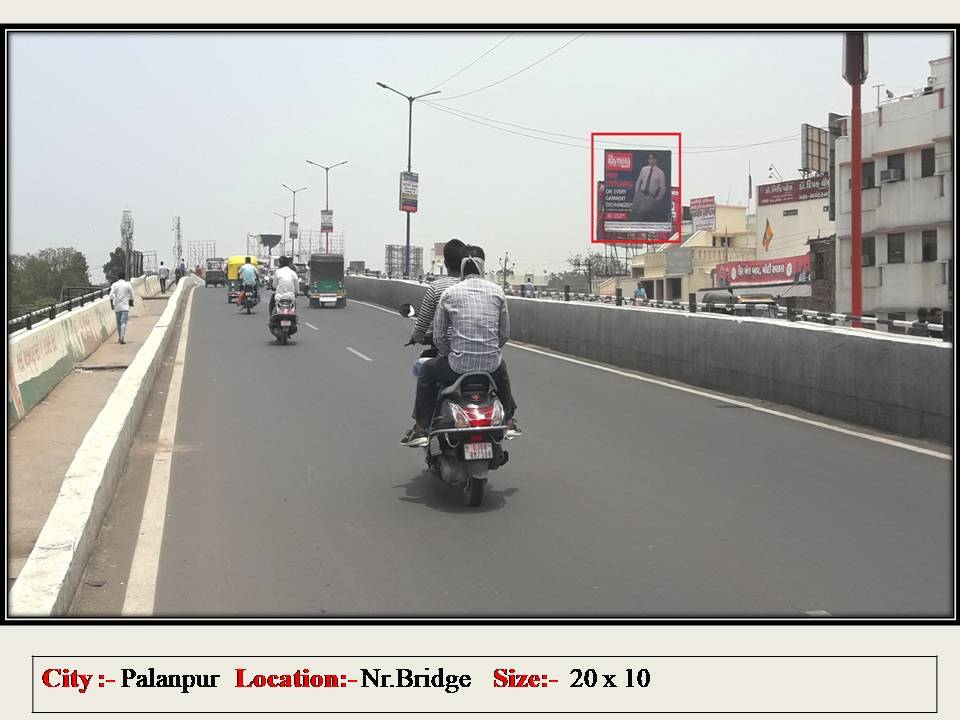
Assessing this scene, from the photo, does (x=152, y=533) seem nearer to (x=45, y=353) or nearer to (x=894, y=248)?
(x=45, y=353)

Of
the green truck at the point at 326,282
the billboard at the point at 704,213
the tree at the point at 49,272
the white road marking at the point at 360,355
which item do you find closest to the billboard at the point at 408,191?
the green truck at the point at 326,282

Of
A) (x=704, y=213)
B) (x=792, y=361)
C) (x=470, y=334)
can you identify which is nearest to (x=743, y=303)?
(x=792, y=361)

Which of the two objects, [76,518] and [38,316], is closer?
[76,518]

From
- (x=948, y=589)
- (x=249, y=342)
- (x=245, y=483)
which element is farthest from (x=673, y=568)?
(x=249, y=342)

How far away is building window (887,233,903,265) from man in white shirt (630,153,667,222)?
1065 inches

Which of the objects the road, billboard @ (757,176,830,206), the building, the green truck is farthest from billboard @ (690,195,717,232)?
the road

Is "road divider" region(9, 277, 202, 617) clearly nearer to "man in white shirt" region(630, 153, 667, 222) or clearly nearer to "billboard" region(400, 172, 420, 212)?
"billboard" region(400, 172, 420, 212)

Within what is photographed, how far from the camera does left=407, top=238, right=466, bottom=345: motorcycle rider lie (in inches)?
311

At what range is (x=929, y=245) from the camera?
4178 centimetres

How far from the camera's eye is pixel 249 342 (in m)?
23.3

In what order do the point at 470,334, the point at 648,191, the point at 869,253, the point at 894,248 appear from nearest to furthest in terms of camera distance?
the point at 470,334 < the point at 894,248 < the point at 869,253 < the point at 648,191

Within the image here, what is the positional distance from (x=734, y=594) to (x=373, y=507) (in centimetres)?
299

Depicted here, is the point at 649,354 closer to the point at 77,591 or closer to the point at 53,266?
the point at 77,591

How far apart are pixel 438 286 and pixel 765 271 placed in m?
62.0
